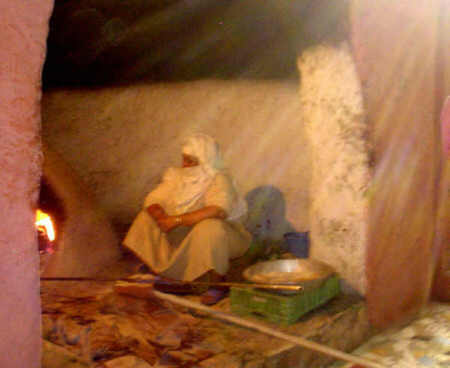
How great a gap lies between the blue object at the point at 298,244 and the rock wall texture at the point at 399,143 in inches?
48.8

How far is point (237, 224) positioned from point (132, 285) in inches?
38.5

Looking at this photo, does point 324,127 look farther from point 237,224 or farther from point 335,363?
point 335,363

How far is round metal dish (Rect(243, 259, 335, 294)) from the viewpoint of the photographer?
3.10m

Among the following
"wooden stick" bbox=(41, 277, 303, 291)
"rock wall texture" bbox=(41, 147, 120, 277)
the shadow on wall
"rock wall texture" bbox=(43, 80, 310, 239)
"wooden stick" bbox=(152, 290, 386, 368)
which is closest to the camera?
"wooden stick" bbox=(152, 290, 386, 368)

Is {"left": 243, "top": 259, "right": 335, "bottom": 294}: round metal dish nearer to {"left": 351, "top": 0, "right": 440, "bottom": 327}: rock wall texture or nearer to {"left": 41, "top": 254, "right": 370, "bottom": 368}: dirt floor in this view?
{"left": 41, "top": 254, "right": 370, "bottom": 368}: dirt floor

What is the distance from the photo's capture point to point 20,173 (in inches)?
61.3

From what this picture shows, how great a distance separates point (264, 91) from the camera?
517cm

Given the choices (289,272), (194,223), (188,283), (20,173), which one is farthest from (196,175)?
(20,173)

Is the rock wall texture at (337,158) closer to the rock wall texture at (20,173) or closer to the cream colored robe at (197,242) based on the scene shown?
the cream colored robe at (197,242)

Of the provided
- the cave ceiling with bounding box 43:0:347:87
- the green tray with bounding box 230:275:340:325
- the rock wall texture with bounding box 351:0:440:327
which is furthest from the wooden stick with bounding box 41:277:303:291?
the cave ceiling with bounding box 43:0:347:87

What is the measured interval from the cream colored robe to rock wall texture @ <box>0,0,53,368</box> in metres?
1.89

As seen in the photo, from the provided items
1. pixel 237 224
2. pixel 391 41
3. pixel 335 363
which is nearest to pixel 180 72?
pixel 237 224

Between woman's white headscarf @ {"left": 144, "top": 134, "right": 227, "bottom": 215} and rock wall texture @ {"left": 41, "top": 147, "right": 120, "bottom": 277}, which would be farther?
rock wall texture @ {"left": 41, "top": 147, "right": 120, "bottom": 277}

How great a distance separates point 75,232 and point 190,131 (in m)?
1.76
